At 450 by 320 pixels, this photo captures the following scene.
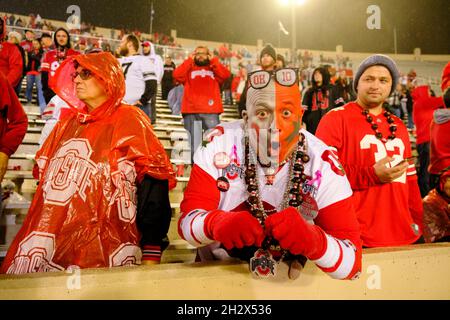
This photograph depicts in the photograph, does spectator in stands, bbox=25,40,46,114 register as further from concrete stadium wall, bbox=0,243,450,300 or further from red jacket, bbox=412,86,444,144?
concrete stadium wall, bbox=0,243,450,300

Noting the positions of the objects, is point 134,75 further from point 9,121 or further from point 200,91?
point 9,121

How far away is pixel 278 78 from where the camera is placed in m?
1.77

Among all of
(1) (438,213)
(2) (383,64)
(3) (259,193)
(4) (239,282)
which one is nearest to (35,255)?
(4) (239,282)

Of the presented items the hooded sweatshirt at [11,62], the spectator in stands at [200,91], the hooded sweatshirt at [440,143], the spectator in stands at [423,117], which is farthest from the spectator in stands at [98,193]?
the hooded sweatshirt at [11,62]

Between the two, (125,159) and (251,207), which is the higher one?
(125,159)

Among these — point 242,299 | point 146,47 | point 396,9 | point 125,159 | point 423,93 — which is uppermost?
point 396,9

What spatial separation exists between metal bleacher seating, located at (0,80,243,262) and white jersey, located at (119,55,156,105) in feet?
2.98

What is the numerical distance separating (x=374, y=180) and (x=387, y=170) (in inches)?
4.3

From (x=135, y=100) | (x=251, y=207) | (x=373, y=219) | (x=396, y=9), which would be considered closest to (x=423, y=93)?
(x=373, y=219)

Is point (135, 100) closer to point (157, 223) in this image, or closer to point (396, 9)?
point (157, 223)

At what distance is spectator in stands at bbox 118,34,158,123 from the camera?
5895 millimetres

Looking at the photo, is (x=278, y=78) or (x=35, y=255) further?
(x=35, y=255)
